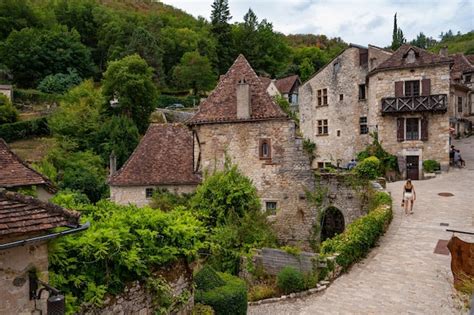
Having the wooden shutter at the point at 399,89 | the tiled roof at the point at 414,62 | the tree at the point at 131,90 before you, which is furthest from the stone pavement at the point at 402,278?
the tree at the point at 131,90

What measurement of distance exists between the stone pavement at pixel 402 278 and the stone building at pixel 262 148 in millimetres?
5079

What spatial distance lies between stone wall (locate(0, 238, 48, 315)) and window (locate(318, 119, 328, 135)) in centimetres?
3154

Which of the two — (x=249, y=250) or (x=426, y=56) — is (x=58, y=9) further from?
(x=249, y=250)

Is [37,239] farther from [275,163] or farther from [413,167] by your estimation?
[413,167]

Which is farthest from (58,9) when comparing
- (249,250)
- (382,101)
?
(249,250)

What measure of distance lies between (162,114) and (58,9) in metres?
53.0

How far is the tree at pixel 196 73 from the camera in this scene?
64.1 meters

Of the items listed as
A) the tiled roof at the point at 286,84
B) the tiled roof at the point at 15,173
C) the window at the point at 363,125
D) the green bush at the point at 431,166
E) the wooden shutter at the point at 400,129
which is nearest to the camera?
the tiled roof at the point at 15,173

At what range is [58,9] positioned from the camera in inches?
3349

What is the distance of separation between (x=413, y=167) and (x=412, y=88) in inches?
220

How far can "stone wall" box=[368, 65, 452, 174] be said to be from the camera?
86.8 ft

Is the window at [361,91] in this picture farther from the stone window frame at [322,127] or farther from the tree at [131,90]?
the tree at [131,90]

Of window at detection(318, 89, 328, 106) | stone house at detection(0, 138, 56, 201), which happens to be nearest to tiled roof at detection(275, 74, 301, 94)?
window at detection(318, 89, 328, 106)

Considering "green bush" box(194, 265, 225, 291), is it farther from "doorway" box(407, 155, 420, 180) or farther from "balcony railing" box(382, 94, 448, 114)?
"balcony railing" box(382, 94, 448, 114)
